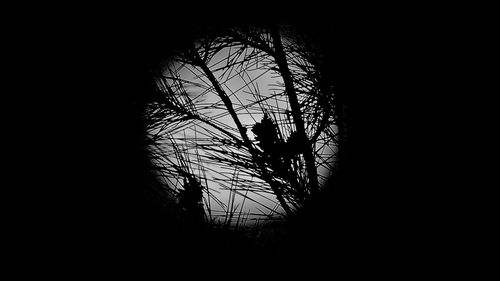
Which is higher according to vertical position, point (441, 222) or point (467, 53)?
point (467, 53)

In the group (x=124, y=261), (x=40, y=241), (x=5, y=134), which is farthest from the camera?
(x=5, y=134)

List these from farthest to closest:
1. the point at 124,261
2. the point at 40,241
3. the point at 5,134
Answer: the point at 5,134 → the point at 40,241 → the point at 124,261

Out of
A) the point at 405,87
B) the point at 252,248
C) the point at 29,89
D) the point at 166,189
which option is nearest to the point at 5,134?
the point at 29,89

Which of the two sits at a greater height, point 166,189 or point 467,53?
point 467,53

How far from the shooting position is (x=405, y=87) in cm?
34

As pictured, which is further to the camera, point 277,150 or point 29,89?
point 29,89

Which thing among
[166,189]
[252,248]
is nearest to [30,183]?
[166,189]

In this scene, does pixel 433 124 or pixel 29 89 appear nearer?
pixel 433 124

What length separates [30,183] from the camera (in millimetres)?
460

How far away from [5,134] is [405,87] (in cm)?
62

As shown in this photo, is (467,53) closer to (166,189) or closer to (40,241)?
(166,189)

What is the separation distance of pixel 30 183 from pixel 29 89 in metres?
0.17

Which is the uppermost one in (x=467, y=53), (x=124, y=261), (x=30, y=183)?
(x=467, y=53)

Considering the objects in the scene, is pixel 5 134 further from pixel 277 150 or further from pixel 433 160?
pixel 433 160
